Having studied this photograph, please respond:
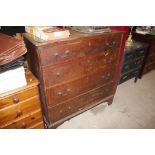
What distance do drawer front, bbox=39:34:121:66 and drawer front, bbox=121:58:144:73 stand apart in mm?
1055

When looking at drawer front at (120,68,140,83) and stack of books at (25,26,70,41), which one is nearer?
stack of books at (25,26,70,41)

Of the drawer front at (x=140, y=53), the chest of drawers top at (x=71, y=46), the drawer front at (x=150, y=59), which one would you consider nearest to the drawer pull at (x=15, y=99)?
the chest of drawers top at (x=71, y=46)

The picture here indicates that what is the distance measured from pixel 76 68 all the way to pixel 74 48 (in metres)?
0.26

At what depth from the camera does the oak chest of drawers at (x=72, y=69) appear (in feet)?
4.54

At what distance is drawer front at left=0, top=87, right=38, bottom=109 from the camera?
4.23 feet

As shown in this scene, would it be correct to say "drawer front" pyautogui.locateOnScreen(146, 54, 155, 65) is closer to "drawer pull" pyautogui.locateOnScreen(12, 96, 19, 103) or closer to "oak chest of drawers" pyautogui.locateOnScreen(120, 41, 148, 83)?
"oak chest of drawers" pyautogui.locateOnScreen(120, 41, 148, 83)

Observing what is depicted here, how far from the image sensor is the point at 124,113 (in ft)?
7.80

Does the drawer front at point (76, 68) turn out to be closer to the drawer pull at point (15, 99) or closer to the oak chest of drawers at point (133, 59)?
the drawer pull at point (15, 99)

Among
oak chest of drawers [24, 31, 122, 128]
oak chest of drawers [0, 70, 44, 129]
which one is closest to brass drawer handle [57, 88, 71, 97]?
oak chest of drawers [24, 31, 122, 128]

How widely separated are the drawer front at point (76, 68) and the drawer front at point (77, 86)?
82 millimetres
